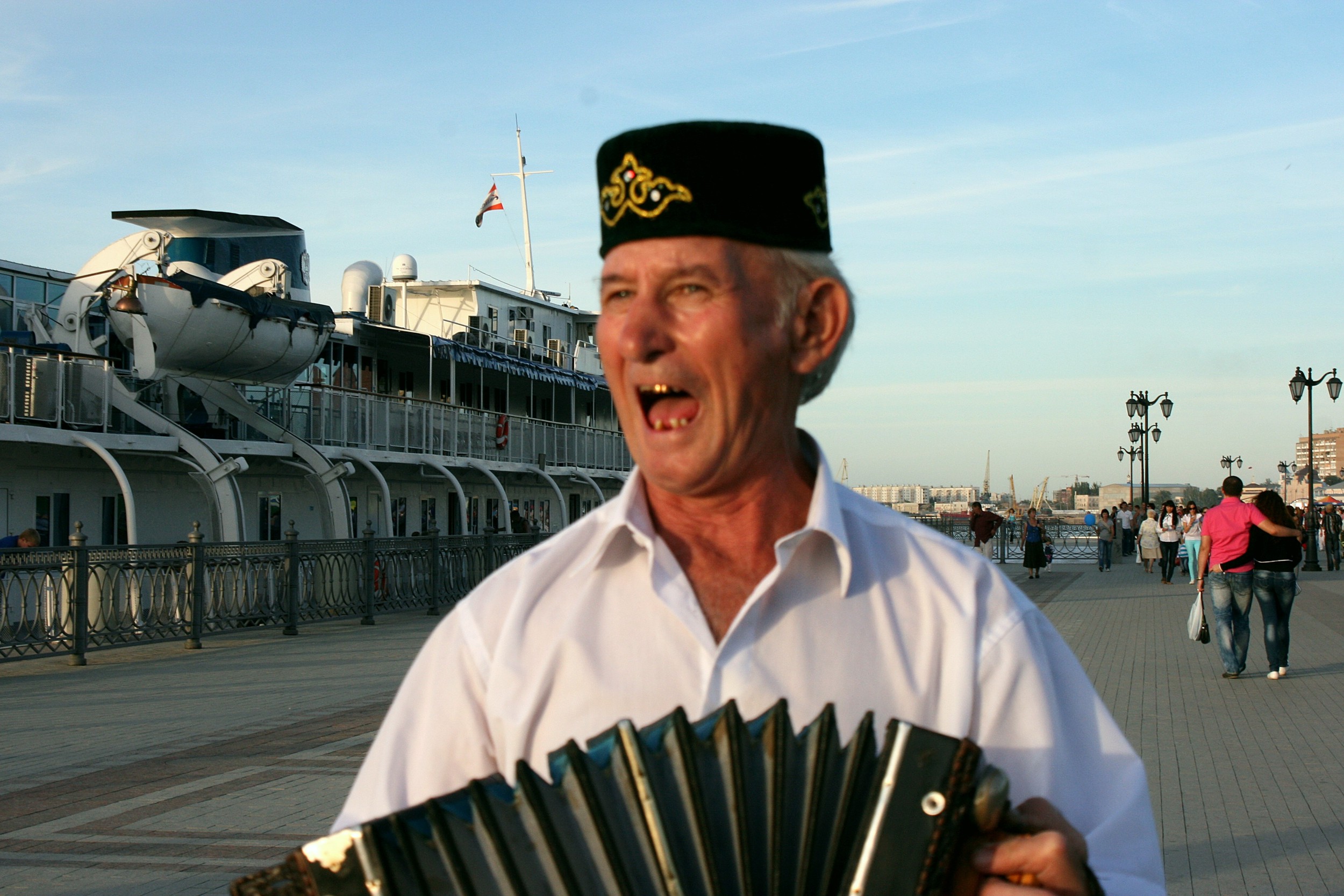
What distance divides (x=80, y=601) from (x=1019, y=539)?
1620 inches

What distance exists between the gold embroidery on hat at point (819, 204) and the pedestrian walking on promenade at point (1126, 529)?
43648 mm

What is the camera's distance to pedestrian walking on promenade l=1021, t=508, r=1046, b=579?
3053 cm

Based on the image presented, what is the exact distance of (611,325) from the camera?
1.97 meters

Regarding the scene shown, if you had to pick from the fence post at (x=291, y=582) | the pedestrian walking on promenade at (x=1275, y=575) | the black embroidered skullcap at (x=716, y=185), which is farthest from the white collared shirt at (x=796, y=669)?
the fence post at (x=291, y=582)

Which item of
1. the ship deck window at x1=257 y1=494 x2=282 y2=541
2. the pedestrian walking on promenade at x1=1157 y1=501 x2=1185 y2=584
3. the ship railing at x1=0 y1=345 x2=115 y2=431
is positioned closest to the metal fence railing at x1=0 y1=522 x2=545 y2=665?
the ship railing at x1=0 y1=345 x2=115 y2=431

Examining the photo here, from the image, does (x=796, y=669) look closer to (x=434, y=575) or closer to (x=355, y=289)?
(x=434, y=575)

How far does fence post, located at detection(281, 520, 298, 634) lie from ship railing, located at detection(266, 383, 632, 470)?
5.91 meters

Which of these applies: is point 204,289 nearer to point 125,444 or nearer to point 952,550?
point 125,444

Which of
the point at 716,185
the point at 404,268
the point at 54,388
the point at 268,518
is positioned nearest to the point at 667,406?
the point at 716,185

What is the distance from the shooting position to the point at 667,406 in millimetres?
1914

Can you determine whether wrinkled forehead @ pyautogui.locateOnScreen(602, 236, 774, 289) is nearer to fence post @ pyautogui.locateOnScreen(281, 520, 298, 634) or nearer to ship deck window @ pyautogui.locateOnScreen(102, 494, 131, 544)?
fence post @ pyautogui.locateOnScreen(281, 520, 298, 634)

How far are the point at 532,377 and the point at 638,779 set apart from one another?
3270cm

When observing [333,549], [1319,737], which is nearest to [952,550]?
[1319,737]

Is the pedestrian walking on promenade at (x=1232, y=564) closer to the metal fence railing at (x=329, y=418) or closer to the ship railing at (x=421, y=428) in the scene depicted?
the metal fence railing at (x=329, y=418)
